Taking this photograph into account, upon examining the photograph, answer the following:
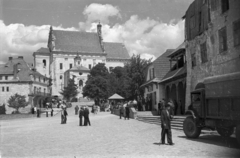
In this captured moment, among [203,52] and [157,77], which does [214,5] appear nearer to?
[203,52]

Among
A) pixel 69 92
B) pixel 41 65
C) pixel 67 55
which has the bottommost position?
pixel 69 92

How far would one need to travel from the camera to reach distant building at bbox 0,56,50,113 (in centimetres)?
6197

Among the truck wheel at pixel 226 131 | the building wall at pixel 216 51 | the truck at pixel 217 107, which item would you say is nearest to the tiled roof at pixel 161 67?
the building wall at pixel 216 51

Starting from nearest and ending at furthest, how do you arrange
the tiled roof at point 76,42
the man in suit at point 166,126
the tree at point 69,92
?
the man in suit at point 166,126, the tree at point 69,92, the tiled roof at point 76,42

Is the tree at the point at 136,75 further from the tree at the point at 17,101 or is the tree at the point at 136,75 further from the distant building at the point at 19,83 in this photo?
the distant building at the point at 19,83

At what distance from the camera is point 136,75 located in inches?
1508

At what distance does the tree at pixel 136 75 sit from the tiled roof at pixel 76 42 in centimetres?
5994

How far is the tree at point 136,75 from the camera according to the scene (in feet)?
126

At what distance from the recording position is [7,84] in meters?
62.2

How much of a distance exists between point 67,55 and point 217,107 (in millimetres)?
87865

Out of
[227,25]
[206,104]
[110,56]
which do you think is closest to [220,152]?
[206,104]

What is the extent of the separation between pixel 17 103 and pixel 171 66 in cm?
4106

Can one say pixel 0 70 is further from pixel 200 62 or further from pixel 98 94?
pixel 200 62

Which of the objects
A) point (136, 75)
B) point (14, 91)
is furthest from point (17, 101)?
point (136, 75)
